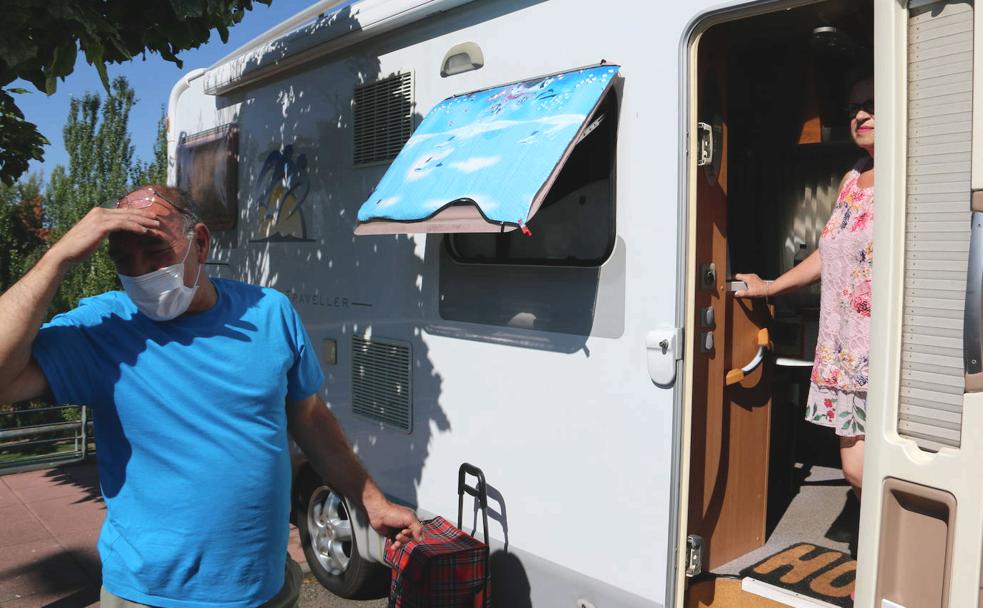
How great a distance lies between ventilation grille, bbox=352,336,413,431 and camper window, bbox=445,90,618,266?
78 cm

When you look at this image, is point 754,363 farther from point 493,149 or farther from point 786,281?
point 493,149

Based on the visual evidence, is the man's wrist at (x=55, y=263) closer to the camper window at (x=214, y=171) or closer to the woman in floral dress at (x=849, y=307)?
the woman in floral dress at (x=849, y=307)

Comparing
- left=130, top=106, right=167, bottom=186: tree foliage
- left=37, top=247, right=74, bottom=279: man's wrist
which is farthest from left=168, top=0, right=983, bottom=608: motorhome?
left=130, top=106, right=167, bottom=186: tree foliage

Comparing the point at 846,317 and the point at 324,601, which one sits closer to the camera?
the point at 846,317

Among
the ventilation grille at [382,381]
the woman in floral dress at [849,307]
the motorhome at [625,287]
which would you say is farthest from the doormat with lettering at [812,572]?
the ventilation grille at [382,381]

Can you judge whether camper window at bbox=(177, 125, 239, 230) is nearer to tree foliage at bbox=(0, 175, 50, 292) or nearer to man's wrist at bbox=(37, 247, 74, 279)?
tree foliage at bbox=(0, 175, 50, 292)

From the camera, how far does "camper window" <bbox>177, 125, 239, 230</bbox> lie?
536cm

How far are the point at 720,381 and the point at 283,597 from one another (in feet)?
6.26

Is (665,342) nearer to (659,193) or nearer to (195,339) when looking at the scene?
(659,193)

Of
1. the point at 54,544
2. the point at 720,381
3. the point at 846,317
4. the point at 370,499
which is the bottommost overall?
the point at 54,544

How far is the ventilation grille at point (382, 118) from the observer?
387cm

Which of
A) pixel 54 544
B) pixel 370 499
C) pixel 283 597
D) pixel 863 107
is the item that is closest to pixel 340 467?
pixel 370 499

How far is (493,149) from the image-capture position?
3107 mm

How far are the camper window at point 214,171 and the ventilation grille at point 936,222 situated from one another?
13.8 ft
